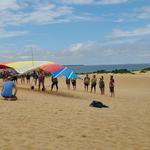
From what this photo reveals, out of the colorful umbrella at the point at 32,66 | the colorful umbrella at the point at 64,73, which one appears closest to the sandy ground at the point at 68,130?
the colorful umbrella at the point at 64,73

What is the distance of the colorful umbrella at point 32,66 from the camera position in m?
26.8

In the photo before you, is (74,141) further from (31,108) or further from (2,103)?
(2,103)

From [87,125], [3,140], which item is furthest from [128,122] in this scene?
[3,140]

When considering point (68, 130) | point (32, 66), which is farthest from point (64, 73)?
point (68, 130)

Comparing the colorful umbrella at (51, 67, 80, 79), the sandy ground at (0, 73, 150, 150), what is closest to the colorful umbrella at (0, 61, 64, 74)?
the colorful umbrella at (51, 67, 80, 79)

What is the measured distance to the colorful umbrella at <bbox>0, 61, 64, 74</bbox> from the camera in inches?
1054

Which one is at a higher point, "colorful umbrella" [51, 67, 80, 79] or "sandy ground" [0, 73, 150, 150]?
"colorful umbrella" [51, 67, 80, 79]

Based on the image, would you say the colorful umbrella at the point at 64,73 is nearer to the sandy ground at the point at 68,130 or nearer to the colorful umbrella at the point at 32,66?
the colorful umbrella at the point at 32,66

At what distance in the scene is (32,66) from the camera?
92.7 feet

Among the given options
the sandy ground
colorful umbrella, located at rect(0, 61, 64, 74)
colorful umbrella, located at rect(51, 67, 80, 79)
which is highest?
colorful umbrella, located at rect(0, 61, 64, 74)

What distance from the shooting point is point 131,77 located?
1982 inches

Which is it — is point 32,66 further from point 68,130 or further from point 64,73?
point 68,130

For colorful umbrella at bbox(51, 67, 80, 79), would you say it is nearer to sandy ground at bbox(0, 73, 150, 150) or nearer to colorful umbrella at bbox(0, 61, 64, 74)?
colorful umbrella at bbox(0, 61, 64, 74)

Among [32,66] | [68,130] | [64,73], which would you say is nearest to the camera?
[68,130]
